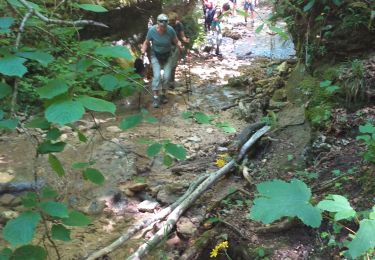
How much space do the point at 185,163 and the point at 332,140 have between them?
224 cm

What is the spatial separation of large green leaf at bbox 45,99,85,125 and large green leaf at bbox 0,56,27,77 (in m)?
0.16

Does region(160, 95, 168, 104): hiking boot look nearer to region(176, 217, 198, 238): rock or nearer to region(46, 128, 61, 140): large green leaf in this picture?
region(176, 217, 198, 238): rock

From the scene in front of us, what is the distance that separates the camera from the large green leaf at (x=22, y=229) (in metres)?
1.28

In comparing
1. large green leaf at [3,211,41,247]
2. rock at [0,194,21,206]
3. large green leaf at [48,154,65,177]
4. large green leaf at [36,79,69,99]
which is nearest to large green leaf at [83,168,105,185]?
large green leaf at [48,154,65,177]

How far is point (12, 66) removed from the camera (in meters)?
1.32

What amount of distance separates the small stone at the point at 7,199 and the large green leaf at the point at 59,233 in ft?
12.4

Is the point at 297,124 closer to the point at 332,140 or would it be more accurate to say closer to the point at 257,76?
the point at 332,140

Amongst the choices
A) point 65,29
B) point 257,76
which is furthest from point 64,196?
point 257,76

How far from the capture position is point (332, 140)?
177 inches

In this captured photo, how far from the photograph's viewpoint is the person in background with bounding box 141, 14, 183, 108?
776 cm

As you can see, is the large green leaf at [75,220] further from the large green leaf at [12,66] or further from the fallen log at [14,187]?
the fallen log at [14,187]

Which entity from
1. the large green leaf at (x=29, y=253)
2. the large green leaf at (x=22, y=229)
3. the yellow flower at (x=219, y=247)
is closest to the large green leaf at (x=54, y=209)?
the large green leaf at (x=22, y=229)

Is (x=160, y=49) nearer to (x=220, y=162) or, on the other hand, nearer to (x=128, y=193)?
(x=220, y=162)

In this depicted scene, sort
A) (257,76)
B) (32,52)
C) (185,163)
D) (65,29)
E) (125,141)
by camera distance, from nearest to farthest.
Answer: (32,52) → (65,29) → (185,163) → (125,141) → (257,76)
